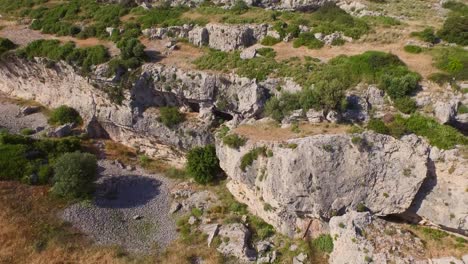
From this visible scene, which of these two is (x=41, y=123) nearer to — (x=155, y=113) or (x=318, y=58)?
(x=155, y=113)

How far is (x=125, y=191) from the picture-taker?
1419 inches

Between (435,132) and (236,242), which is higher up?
(435,132)

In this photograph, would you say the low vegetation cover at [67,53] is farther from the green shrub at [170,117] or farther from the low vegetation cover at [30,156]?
the green shrub at [170,117]

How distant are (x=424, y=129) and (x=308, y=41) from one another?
1717cm

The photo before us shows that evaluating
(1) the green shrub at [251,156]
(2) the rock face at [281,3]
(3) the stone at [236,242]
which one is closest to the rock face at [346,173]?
(1) the green shrub at [251,156]

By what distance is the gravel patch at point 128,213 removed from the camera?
31.2m

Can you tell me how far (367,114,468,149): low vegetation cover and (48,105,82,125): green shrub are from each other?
35393 mm

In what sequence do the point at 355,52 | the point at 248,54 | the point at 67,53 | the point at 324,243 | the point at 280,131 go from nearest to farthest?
the point at 324,243 < the point at 280,131 < the point at 355,52 < the point at 248,54 < the point at 67,53

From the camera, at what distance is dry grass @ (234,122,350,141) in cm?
2961

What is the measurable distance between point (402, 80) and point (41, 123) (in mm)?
42598

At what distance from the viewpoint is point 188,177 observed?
3750 cm

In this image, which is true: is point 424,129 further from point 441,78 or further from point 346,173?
point 346,173

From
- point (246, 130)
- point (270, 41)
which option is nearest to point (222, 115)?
point (246, 130)

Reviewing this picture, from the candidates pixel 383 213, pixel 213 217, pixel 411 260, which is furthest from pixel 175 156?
pixel 411 260
